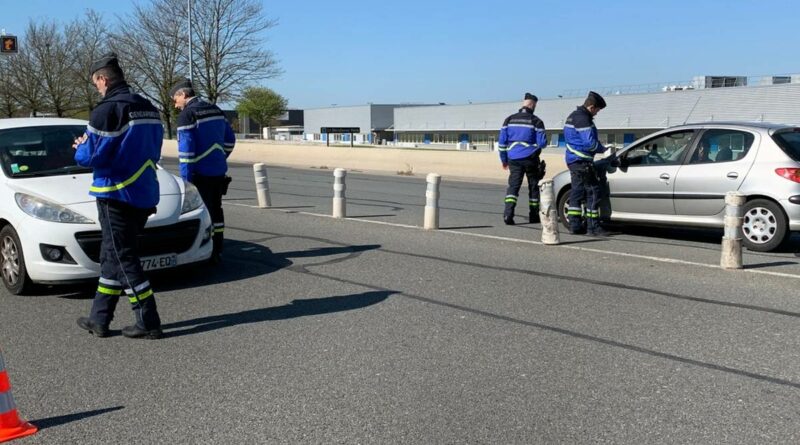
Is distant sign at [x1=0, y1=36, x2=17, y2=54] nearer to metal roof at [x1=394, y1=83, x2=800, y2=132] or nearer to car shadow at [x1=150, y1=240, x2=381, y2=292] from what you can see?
car shadow at [x1=150, y1=240, x2=381, y2=292]

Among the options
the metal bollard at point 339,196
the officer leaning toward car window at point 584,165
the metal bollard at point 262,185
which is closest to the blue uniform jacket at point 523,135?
the officer leaning toward car window at point 584,165

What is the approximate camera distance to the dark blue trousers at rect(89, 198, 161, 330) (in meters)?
5.18

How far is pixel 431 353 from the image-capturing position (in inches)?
196

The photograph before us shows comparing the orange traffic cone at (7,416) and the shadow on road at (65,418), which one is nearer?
the orange traffic cone at (7,416)

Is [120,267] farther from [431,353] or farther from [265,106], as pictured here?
[265,106]

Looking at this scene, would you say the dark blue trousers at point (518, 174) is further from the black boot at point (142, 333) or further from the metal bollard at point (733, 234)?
the black boot at point (142, 333)

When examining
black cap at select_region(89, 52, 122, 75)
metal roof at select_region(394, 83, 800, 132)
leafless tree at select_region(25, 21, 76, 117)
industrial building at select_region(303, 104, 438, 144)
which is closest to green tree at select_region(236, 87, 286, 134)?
industrial building at select_region(303, 104, 438, 144)

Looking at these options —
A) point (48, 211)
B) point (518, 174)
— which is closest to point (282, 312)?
point (48, 211)

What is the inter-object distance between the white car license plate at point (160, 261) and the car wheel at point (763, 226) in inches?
253

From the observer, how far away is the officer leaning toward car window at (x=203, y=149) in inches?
303

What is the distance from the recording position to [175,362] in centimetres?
483

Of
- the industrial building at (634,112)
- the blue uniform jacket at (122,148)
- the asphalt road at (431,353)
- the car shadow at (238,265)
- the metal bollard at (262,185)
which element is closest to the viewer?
the asphalt road at (431,353)

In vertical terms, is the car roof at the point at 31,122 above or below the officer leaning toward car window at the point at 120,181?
above

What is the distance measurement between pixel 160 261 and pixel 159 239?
0.66ft
